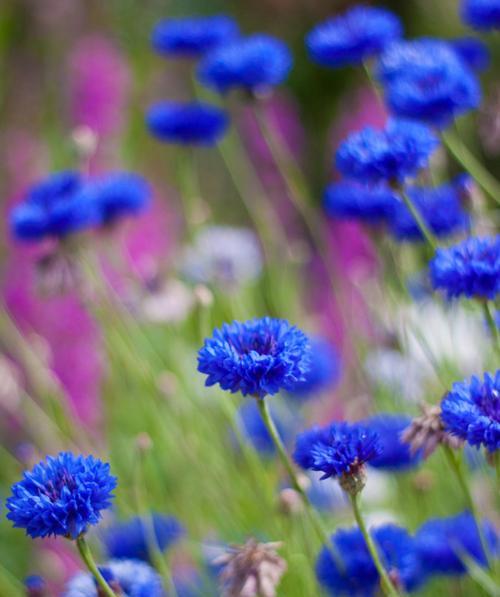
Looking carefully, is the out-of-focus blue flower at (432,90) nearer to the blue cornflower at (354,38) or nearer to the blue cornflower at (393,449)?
the blue cornflower at (354,38)

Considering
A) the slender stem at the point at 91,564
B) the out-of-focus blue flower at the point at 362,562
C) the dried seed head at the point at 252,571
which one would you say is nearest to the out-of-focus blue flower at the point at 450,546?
the out-of-focus blue flower at the point at 362,562

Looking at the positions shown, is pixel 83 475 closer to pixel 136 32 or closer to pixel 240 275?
pixel 240 275

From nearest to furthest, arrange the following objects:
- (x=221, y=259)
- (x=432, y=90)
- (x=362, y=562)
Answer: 1. (x=362, y=562)
2. (x=432, y=90)
3. (x=221, y=259)

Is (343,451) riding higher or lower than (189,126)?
lower

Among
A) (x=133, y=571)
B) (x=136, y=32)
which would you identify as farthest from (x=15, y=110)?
(x=133, y=571)

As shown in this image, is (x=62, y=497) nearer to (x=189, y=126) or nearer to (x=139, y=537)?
(x=139, y=537)

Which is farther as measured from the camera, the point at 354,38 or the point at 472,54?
the point at 472,54

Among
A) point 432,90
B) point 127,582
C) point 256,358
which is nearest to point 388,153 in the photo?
point 432,90
